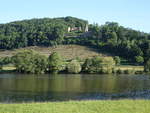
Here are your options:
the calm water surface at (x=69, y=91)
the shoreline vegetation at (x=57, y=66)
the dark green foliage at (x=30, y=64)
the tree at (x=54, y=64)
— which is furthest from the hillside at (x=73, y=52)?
the calm water surface at (x=69, y=91)

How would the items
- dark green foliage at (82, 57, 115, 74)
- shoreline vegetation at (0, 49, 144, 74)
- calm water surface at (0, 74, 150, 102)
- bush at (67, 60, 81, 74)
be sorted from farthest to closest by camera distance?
1. dark green foliage at (82, 57, 115, 74)
2. shoreline vegetation at (0, 49, 144, 74)
3. bush at (67, 60, 81, 74)
4. calm water surface at (0, 74, 150, 102)

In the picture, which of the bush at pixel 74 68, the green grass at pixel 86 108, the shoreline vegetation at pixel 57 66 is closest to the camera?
the green grass at pixel 86 108

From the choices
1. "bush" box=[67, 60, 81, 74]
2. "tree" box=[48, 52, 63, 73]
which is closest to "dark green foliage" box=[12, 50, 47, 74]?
"tree" box=[48, 52, 63, 73]

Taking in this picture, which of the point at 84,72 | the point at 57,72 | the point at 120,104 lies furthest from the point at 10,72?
the point at 120,104

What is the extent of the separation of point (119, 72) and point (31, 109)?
9246 cm

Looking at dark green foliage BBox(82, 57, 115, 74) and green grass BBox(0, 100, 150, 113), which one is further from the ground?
green grass BBox(0, 100, 150, 113)

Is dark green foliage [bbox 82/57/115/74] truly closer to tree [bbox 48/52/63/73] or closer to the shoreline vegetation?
the shoreline vegetation

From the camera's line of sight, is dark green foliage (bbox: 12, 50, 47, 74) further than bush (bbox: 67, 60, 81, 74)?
Yes

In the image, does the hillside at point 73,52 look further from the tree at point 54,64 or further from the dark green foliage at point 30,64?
the dark green foliage at point 30,64

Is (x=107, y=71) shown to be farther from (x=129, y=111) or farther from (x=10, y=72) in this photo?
(x=129, y=111)

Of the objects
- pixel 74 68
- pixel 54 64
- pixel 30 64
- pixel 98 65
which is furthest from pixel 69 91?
pixel 30 64

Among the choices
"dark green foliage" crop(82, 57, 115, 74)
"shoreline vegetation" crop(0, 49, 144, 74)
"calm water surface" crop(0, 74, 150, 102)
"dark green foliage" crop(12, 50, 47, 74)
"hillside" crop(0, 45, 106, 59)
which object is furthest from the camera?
"hillside" crop(0, 45, 106, 59)

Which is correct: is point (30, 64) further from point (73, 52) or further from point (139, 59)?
point (73, 52)

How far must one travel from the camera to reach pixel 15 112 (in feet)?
100
